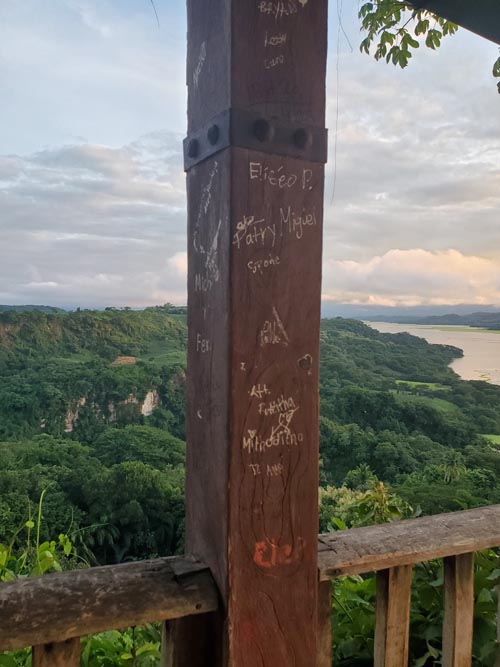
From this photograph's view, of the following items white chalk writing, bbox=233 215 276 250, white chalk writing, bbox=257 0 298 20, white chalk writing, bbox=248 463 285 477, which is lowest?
white chalk writing, bbox=248 463 285 477

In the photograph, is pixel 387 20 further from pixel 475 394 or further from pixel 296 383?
pixel 475 394

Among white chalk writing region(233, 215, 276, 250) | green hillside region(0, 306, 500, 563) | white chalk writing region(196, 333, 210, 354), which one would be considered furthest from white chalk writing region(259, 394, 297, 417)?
green hillside region(0, 306, 500, 563)

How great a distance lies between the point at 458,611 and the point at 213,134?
0.94 m

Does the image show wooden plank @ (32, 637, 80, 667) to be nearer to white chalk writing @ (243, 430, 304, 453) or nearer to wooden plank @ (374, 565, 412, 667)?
white chalk writing @ (243, 430, 304, 453)

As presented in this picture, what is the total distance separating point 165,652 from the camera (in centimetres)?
76

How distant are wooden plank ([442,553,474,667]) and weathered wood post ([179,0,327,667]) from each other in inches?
13.5

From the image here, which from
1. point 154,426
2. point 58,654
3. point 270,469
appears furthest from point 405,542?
point 154,426

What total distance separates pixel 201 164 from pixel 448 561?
0.84 metres

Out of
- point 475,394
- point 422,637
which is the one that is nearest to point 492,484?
point 475,394

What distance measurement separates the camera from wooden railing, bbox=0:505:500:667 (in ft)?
2.14

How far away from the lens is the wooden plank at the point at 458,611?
956 millimetres

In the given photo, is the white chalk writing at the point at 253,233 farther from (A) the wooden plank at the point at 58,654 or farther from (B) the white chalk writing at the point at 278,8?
(A) the wooden plank at the point at 58,654

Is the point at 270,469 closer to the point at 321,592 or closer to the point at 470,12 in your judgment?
the point at 321,592

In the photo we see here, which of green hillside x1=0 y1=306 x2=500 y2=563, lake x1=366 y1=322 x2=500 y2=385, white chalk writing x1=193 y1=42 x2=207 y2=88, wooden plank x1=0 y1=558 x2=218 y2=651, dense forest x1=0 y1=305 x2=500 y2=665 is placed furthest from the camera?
green hillside x1=0 y1=306 x2=500 y2=563
